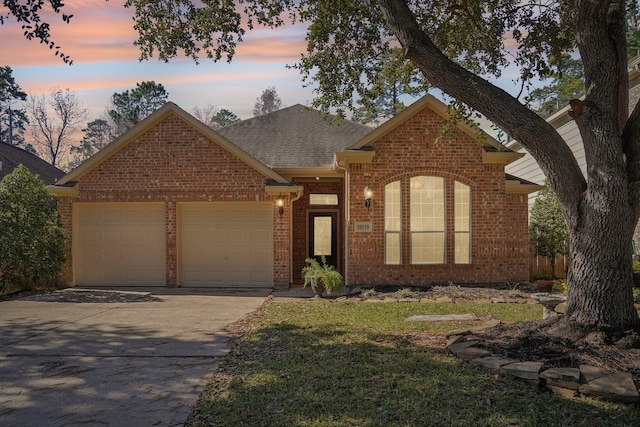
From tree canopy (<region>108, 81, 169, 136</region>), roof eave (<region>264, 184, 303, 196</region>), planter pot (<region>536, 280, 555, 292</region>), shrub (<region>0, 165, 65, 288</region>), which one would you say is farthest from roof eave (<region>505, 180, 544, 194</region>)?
tree canopy (<region>108, 81, 169, 136</region>)

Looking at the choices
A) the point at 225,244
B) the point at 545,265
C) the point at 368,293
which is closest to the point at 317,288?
the point at 368,293

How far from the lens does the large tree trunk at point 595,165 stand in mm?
6320

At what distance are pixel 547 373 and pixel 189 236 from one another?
1106 cm

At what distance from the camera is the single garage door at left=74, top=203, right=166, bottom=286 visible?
1448 cm

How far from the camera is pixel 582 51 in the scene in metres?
6.91

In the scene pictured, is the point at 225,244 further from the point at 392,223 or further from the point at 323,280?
the point at 392,223

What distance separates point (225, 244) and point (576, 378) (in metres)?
10.7

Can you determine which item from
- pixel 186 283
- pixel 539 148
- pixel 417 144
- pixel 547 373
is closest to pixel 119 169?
pixel 186 283

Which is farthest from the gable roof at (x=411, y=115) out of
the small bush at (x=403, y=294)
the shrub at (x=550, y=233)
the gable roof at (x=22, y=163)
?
the gable roof at (x=22, y=163)

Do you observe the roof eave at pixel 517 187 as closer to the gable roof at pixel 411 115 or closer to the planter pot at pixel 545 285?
the gable roof at pixel 411 115

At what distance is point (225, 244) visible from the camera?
14492 millimetres

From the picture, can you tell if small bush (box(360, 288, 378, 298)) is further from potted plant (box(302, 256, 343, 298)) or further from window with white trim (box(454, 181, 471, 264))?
window with white trim (box(454, 181, 471, 264))

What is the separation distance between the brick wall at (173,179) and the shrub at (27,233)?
0.82 metres

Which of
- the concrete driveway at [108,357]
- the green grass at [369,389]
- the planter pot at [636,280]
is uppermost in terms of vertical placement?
the planter pot at [636,280]
